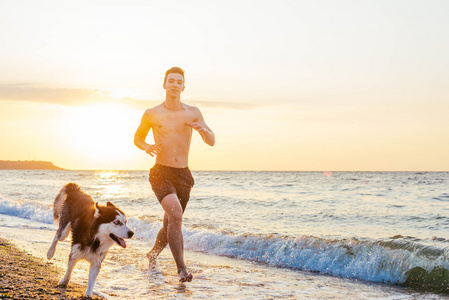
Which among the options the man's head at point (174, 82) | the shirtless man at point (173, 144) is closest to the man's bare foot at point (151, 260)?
the shirtless man at point (173, 144)

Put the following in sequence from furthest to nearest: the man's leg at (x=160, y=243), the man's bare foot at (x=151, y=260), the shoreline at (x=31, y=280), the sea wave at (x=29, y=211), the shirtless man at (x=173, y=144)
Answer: the sea wave at (x=29, y=211) < the man's bare foot at (x=151, y=260) < the man's leg at (x=160, y=243) < the shirtless man at (x=173, y=144) < the shoreline at (x=31, y=280)

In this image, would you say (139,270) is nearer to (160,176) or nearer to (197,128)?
(160,176)

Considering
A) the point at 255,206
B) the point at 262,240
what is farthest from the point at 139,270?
the point at 255,206

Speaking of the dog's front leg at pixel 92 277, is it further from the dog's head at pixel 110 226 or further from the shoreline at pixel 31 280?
the dog's head at pixel 110 226

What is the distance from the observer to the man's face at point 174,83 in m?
6.43

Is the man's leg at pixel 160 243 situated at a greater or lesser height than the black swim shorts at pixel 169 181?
lesser

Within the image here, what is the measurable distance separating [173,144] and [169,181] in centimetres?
54

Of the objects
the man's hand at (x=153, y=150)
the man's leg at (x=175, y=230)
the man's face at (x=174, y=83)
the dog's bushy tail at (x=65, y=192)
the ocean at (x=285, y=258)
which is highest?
the man's face at (x=174, y=83)

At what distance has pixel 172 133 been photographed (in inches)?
251

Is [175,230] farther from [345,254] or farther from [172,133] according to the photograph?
[345,254]

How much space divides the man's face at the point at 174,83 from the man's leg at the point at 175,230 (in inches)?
60.9

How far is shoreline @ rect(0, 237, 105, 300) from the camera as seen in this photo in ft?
14.4

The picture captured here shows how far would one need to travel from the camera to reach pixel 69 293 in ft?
15.8

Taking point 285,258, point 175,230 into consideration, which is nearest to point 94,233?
point 175,230
